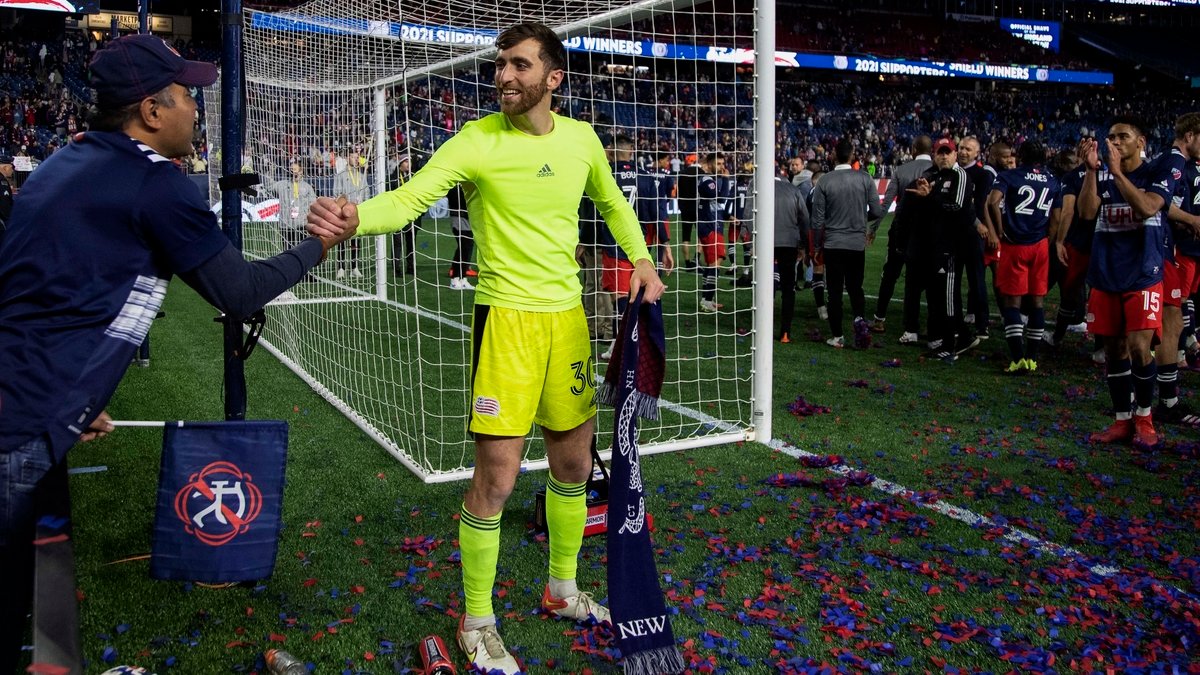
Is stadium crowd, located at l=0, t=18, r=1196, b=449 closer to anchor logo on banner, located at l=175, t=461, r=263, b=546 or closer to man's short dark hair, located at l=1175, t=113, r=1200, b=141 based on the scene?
man's short dark hair, located at l=1175, t=113, r=1200, b=141

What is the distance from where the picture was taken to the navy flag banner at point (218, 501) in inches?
130

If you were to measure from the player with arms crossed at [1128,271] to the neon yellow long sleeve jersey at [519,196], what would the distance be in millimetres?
3919

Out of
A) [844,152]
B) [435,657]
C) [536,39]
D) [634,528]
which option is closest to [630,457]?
[634,528]

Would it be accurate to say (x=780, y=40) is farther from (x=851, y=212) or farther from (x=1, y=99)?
(x=851, y=212)

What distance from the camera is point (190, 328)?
34.0 ft

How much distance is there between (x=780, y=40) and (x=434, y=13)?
37829 mm

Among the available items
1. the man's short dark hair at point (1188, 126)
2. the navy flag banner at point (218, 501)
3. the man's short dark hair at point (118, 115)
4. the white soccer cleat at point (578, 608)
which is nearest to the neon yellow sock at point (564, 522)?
the white soccer cleat at point (578, 608)

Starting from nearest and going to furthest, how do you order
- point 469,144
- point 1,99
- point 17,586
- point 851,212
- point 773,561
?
1. point 17,586
2. point 469,144
3. point 773,561
4. point 851,212
5. point 1,99

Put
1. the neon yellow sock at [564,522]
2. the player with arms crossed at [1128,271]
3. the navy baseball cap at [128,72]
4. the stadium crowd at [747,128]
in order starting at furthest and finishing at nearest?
the stadium crowd at [747,128] → the player with arms crossed at [1128,271] → the neon yellow sock at [564,522] → the navy baseball cap at [128,72]

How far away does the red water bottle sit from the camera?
3031mm

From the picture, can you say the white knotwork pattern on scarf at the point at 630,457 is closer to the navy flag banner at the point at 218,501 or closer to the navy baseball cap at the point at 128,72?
the navy flag banner at the point at 218,501

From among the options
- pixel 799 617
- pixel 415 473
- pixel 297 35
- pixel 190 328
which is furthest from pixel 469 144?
pixel 190 328

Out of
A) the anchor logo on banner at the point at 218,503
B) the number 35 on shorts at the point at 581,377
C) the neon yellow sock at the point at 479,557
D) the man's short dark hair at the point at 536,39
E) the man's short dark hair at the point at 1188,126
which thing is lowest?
the neon yellow sock at the point at 479,557

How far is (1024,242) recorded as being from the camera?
824 centimetres
